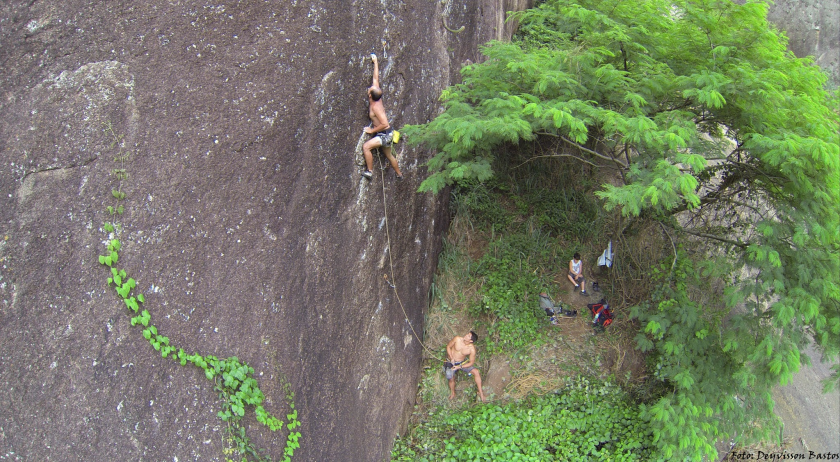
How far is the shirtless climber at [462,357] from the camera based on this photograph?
6684 mm

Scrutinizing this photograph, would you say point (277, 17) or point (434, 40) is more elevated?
point (277, 17)

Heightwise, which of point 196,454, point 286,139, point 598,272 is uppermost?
point 286,139

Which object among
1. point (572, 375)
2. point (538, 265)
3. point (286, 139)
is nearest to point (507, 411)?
point (572, 375)

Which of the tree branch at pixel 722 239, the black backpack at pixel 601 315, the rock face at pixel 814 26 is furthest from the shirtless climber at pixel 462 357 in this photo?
the rock face at pixel 814 26

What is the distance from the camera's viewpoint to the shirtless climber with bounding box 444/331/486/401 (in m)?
6.68

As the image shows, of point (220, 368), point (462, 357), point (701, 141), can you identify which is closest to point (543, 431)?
point (462, 357)

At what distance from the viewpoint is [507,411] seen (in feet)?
21.6

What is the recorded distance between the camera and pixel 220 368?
4160mm

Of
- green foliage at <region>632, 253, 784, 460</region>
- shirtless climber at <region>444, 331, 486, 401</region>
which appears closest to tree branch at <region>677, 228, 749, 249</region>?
green foliage at <region>632, 253, 784, 460</region>

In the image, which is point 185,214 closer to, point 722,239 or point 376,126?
point 376,126

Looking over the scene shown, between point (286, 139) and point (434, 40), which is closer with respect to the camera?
point (286, 139)

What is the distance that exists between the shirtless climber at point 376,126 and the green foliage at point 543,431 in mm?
3267

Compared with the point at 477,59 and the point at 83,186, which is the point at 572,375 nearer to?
the point at 477,59

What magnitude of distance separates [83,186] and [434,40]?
168 inches
